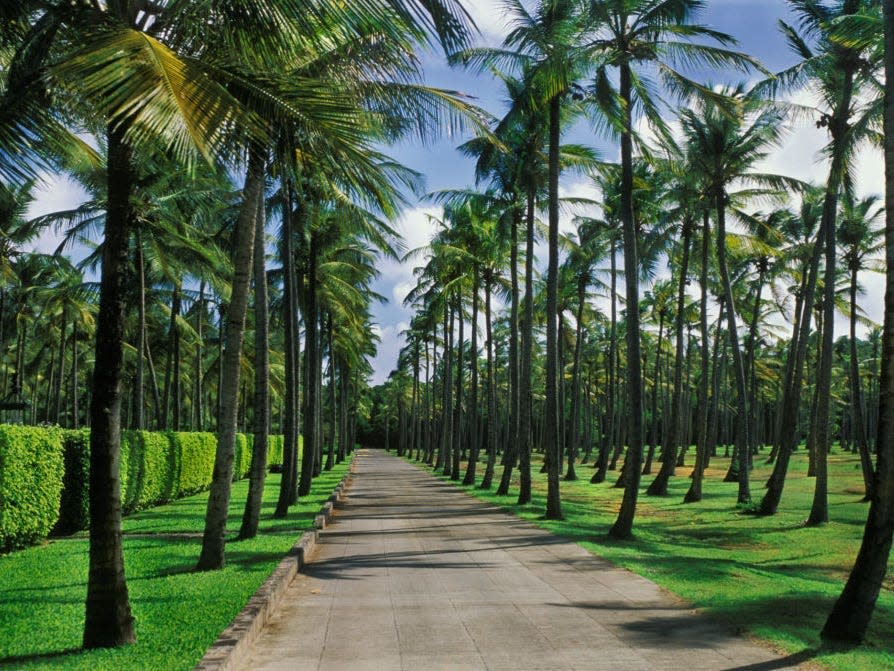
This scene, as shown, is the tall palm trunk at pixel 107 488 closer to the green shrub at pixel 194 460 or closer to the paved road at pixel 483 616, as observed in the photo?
the paved road at pixel 483 616

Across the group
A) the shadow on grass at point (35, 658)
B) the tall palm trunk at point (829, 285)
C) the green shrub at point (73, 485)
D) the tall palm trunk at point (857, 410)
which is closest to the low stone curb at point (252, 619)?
the shadow on grass at point (35, 658)

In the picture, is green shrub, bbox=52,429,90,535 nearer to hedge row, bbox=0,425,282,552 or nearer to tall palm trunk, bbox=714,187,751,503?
hedge row, bbox=0,425,282,552

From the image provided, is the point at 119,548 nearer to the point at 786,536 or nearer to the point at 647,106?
the point at 647,106

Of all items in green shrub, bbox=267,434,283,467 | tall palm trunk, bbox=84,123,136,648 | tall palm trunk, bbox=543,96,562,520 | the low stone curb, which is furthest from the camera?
green shrub, bbox=267,434,283,467

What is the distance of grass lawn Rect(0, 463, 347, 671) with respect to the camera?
5.98 metres

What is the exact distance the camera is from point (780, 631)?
7.13 m

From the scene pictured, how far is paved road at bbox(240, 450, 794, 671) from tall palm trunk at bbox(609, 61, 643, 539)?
151cm

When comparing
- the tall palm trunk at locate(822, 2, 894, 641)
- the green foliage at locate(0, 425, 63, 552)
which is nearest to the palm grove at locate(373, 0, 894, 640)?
the tall palm trunk at locate(822, 2, 894, 641)

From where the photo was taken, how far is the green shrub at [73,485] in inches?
567

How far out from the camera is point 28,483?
1229cm

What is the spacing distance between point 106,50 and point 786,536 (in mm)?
16622

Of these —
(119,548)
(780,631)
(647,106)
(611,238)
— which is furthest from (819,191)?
(119,548)

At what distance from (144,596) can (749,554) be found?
1100 cm

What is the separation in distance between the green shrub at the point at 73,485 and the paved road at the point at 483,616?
190 inches
